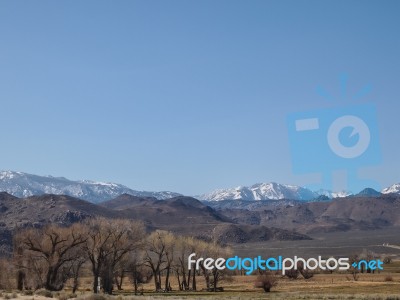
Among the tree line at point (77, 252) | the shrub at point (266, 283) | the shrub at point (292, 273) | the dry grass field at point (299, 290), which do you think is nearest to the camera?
the dry grass field at point (299, 290)

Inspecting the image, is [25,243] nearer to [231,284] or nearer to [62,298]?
[62,298]

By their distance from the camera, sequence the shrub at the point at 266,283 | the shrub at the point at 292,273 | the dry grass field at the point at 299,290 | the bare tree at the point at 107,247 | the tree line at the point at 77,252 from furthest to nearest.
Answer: the shrub at the point at 292,273, the shrub at the point at 266,283, the bare tree at the point at 107,247, the tree line at the point at 77,252, the dry grass field at the point at 299,290

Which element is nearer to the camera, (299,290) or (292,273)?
(299,290)

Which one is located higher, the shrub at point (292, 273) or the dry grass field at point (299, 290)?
the shrub at point (292, 273)

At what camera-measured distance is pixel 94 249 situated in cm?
8250

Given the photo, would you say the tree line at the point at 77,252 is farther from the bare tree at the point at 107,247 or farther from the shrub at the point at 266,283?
the shrub at the point at 266,283

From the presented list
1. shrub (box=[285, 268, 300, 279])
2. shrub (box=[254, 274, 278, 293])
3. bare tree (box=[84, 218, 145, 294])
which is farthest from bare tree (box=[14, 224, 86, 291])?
shrub (box=[285, 268, 300, 279])

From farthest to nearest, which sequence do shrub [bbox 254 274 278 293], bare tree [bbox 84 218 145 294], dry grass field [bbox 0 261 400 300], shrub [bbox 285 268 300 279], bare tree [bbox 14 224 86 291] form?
shrub [bbox 285 268 300 279] → shrub [bbox 254 274 278 293] → bare tree [bbox 84 218 145 294] → bare tree [bbox 14 224 86 291] → dry grass field [bbox 0 261 400 300]

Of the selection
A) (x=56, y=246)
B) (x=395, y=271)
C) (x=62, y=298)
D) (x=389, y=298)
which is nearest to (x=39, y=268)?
(x=56, y=246)

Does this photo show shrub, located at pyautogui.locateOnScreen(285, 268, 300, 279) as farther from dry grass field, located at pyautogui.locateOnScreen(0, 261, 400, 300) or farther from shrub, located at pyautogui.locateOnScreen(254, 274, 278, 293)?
shrub, located at pyautogui.locateOnScreen(254, 274, 278, 293)

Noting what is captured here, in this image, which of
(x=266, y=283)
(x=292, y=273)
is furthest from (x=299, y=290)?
(x=292, y=273)

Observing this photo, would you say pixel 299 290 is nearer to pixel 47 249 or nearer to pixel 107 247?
pixel 107 247

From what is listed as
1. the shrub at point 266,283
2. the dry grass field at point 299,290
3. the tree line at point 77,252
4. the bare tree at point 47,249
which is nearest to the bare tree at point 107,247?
the tree line at point 77,252

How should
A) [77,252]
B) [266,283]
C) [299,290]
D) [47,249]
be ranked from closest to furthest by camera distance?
[47,249] < [299,290] < [77,252] < [266,283]
